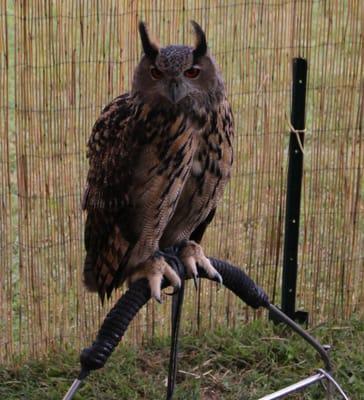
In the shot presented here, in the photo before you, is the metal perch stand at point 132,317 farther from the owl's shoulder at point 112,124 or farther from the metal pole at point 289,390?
the owl's shoulder at point 112,124

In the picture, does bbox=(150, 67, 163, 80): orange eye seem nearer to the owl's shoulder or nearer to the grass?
the owl's shoulder

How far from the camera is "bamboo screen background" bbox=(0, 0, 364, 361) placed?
304 cm

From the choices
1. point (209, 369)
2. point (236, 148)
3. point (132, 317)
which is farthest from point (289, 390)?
point (236, 148)

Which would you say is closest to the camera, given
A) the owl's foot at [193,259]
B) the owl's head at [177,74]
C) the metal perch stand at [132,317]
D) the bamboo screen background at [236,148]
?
the metal perch stand at [132,317]

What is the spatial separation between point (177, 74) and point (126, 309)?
0.68 metres

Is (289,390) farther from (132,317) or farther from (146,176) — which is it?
(146,176)

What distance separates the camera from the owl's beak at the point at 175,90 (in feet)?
7.16

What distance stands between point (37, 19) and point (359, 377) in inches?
70.2

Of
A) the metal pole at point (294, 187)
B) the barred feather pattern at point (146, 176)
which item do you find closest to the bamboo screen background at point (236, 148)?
the metal pole at point (294, 187)

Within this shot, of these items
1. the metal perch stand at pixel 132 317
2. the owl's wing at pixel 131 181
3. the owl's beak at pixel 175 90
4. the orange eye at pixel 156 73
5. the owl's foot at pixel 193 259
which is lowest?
the metal perch stand at pixel 132 317

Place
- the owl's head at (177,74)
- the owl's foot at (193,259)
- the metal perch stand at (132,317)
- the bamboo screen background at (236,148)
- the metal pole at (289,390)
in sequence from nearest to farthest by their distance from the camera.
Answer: the metal perch stand at (132,317)
the metal pole at (289,390)
the owl's head at (177,74)
the owl's foot at (193,259)
the bamboo screen background at (236,148)

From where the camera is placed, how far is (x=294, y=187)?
3.46 m

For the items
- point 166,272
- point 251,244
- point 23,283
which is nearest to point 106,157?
point 166,272

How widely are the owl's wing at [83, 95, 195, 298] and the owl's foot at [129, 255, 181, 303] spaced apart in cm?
3
